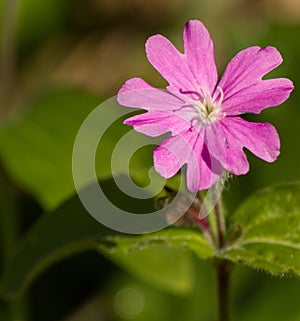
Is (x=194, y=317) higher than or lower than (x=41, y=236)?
lower

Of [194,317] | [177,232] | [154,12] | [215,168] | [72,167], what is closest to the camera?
[215,168]

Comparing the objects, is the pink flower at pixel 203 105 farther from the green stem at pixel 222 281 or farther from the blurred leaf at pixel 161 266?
the blurred leaf at pixel 161 266

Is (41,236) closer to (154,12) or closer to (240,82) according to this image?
(240,82)

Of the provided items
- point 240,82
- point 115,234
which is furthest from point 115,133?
point 240,82

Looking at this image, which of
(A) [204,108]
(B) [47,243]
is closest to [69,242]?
(B) [47,243]

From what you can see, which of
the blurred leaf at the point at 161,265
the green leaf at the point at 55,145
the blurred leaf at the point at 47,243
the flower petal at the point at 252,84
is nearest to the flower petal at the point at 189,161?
the flower petal at the point at 252,84

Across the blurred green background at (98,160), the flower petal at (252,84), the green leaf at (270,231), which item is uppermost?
the flower petal at (252,84)
